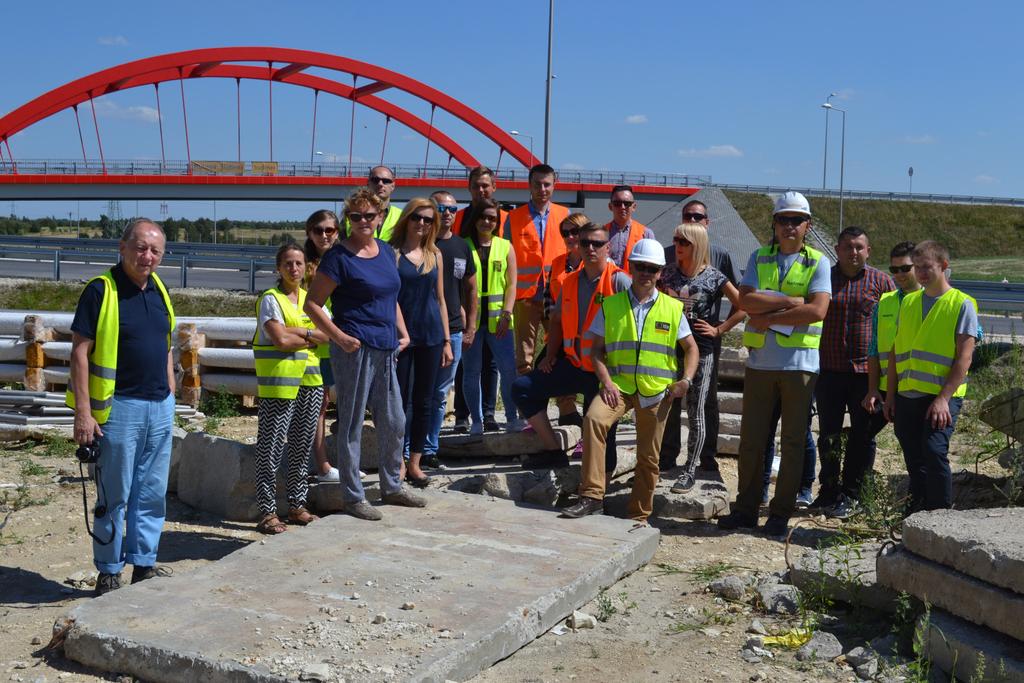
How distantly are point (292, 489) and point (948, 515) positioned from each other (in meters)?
3.86

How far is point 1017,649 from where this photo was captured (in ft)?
14.2

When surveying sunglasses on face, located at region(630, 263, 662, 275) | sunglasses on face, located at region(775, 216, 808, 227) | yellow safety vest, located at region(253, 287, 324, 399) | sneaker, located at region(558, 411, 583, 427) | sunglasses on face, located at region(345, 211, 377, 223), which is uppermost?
sunglasses on face, located at region(775, 216, 808, 227)

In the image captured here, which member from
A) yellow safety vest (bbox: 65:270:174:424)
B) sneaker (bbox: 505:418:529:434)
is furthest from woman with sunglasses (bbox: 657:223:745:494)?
yellow safety vest (bbox: 65:270:174:424)

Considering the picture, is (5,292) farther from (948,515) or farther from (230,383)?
(948,515)

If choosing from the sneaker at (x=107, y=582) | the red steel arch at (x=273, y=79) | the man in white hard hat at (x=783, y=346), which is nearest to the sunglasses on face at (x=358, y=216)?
the sneaker at (x=107, y=582)

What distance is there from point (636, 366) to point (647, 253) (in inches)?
27.5

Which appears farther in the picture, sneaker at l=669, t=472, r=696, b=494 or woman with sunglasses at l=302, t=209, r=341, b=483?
sneaker at l=669, t=472, r=696, b=494

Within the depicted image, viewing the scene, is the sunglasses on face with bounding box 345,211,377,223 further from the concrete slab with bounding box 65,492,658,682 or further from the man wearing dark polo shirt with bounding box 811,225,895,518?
the man wearing dark polo shirt with bounding box 811,225,895,518

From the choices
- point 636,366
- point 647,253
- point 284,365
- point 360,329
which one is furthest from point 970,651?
point 284,365

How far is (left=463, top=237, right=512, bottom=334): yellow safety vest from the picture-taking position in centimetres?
768

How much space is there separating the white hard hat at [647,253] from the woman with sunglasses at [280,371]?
6.41 feet

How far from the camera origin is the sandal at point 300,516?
21.9 feet

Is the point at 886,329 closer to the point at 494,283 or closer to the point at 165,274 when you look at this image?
the point at 494,283

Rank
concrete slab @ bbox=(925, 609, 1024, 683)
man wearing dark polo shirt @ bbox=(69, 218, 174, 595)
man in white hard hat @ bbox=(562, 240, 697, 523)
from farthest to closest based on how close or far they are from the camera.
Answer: man in white hard hat @ bbox=(562, 240, 697, 523), man wearing dark polo shirt @ bbox=(69, 218, 174, 595), concrete slab @ bbox=(925, 609, 1024, 683)
